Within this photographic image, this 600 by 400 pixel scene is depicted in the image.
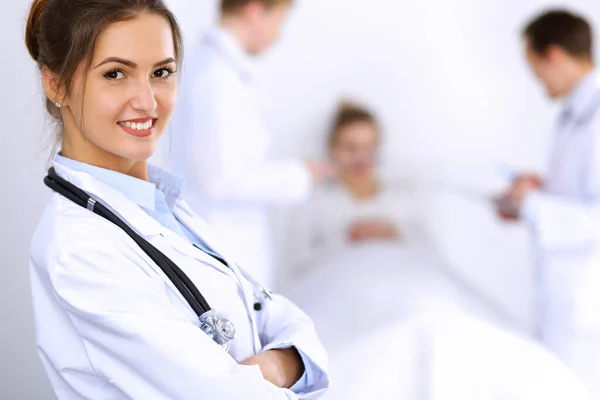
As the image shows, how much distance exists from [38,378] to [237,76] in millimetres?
1028

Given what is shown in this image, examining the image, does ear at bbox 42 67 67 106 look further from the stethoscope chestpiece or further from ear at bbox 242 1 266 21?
ear at bbox 242 1 266 21

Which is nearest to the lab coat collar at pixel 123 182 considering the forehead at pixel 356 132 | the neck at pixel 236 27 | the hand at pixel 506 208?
the neck at pixel 236 27

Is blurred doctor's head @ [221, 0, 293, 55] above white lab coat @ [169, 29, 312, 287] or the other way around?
above

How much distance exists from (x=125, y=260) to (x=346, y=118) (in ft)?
7.64

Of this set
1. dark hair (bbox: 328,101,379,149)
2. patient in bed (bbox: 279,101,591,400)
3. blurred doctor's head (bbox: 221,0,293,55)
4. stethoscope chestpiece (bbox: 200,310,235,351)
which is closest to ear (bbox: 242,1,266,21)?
blurred doctor's head (bbox: 221,0,293,55)

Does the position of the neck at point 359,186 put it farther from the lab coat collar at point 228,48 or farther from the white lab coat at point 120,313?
the white lab coat at point 120,313

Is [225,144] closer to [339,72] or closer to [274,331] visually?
[274,331]

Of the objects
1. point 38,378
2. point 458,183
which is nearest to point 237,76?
point 38,378

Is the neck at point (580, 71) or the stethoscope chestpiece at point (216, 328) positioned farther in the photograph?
the neck at point (580, 71)

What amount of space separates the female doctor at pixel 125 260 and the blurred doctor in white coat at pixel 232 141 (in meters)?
0.85

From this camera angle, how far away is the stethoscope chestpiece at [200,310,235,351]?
3.69ft

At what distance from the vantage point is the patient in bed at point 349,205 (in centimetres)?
323

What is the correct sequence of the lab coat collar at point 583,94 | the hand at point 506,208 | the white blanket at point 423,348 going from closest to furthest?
the white blanket at point 423,348
the lab coat collar at point 583,94
the hand at point 506,208

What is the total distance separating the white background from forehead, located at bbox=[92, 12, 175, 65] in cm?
229
